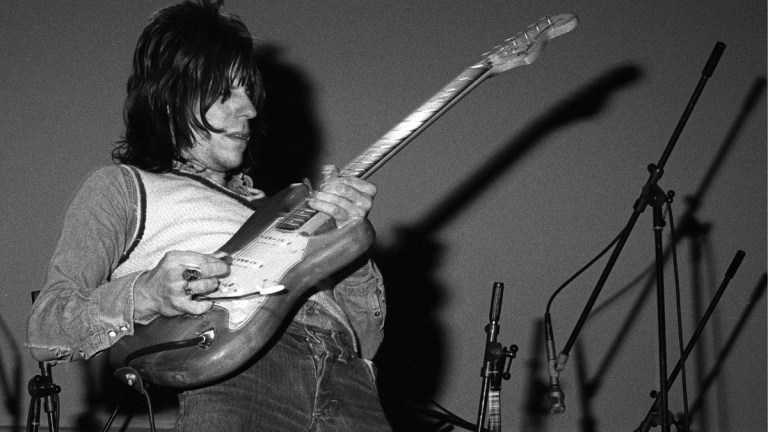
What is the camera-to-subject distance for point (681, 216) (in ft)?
13.4

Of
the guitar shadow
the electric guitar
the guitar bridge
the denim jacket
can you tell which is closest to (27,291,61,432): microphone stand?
the denim jacket

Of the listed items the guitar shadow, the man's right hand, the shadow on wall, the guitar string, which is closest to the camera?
the man's right hand

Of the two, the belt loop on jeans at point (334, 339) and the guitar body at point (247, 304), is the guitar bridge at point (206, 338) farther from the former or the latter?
the belt loop on jeans at point (334, 339)

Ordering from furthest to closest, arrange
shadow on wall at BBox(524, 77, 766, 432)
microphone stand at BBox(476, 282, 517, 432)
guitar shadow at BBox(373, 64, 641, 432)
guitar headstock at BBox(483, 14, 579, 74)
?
1. shadow on wall at BBox(524, 77, 766, 432)
2. guitar shadow at BBox(373, 64, 641, 432)
3. microphone stand at BBox(476, 282, 517, 432)
4. guitar headstock at BBox(483, 14, 579, 74)

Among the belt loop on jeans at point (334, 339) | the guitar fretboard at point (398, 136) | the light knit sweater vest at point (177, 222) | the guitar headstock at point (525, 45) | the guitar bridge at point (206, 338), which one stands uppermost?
the guitar headstock at point (525, 45)

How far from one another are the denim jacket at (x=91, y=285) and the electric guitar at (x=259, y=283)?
60 millimetres

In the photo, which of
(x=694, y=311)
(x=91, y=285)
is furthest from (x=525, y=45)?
(x=694, y=311)

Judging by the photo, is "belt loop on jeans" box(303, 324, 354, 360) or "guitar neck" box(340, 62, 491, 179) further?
"guitar neck" box(340, 62, 491, 179)

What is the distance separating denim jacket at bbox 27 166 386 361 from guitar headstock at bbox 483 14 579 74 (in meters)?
0.62

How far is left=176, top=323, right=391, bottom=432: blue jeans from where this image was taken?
1.35 meters

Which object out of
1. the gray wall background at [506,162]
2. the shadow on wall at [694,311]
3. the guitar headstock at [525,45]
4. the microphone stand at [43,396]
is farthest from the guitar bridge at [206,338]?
the shadow on wall at [694,311]

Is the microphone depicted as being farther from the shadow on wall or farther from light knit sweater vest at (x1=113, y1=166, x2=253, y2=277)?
the shadow on wall

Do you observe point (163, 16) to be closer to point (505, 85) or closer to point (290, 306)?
Answer: point (290, 306)

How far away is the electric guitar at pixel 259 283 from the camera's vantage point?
1.34 metres
